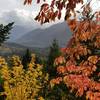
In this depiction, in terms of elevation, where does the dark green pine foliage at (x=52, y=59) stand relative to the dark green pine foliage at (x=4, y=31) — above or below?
below

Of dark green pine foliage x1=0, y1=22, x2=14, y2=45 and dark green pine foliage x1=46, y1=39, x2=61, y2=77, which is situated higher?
dark green pine foliage x1=0, y1=22, x2=14, y2=45

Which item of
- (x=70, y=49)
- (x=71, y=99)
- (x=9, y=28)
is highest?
(x=9, y=28)

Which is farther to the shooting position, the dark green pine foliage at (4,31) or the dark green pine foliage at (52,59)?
the dark green pine foliage at (4,31)

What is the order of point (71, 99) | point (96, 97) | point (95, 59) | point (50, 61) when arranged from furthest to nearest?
point (50, 61) → point (71, 99) → point (95, 59) → point (96, 97)

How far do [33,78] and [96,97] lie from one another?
17.0 metres

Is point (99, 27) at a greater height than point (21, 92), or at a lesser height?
greater

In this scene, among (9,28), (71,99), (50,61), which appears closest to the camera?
(71,99)

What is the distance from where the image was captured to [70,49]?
31.4 feet

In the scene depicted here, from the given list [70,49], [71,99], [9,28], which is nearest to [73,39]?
[70,49]

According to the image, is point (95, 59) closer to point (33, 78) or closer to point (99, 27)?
point (99, 27)

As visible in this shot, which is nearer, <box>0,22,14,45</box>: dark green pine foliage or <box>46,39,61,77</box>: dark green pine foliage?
<box>46,39,61,77</box>: dark green pine foliage

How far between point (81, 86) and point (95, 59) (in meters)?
0.78

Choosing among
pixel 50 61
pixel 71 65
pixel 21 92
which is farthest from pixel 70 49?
pixel 50 61

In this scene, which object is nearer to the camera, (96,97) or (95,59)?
(96,97)
